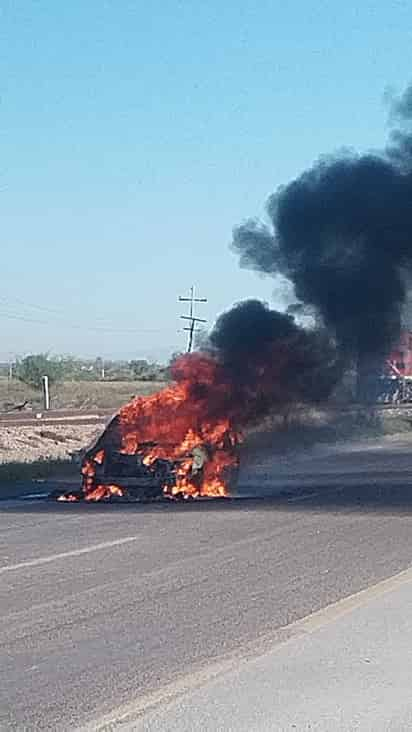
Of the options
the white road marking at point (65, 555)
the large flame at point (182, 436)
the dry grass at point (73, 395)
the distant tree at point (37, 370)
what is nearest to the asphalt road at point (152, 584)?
the white road marking at point (65, 555)

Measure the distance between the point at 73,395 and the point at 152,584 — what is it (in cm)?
6605

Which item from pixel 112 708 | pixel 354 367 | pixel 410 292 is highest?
pixel 410 292

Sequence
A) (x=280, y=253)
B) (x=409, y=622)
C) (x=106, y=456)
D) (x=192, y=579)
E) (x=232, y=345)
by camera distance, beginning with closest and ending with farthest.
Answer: (x=409, y=622) → (x=192, y=579) → (x=106, y=456) → (x=232, y=345) → (x=280, y=253)

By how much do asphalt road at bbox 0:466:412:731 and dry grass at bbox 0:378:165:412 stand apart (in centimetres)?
4270

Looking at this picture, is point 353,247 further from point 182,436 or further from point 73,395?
point 73,395

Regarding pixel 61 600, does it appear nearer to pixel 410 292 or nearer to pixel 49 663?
pixel 49 663

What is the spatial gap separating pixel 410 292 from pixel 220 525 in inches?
357

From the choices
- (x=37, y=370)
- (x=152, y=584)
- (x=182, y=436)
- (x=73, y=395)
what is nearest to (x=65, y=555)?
(x=152, y=584)

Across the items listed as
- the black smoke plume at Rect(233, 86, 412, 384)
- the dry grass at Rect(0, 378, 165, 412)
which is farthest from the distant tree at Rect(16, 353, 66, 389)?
the black smoke plume at Rect(233, 86, 412, 384)

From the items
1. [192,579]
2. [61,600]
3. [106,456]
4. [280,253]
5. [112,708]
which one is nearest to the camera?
[112,708]

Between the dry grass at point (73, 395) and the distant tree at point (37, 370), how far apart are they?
21.5 inches

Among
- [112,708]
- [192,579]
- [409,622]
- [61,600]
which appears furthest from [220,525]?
[112,708]

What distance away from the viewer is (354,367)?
23828mm

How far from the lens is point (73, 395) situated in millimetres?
76875
